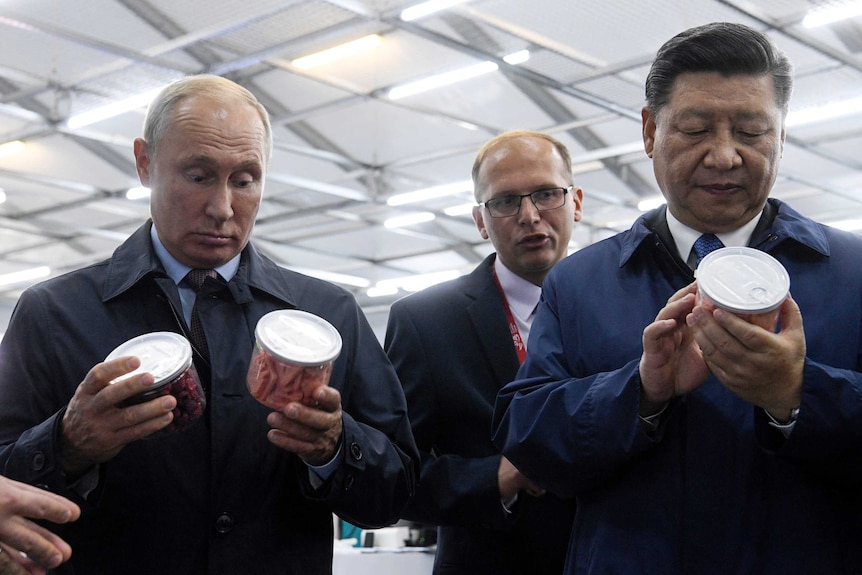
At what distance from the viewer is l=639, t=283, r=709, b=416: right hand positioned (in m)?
1.52

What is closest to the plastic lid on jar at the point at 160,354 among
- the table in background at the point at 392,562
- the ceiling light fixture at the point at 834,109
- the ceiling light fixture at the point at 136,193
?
the table in background at the point at 392,562

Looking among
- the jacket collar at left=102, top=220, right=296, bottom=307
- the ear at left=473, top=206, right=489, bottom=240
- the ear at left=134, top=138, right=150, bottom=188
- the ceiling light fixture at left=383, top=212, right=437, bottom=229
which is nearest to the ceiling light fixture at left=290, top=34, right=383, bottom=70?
the ceiling light fixture at left=383, top=212, right=437, bottom=229

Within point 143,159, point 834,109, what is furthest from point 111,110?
point 143,159

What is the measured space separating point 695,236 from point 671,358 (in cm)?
32

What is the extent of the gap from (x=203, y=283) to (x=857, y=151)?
905 cm

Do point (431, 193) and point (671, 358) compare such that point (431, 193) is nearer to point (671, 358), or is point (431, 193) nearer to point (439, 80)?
point (439, 80)

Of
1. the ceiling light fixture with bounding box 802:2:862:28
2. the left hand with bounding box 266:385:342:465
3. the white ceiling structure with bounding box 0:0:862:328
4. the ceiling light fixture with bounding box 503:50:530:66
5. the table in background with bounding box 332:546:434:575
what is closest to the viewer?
the left hand with bounding box 266:385:342:465

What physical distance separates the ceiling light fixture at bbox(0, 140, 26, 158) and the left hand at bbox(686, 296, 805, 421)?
31.9 feet

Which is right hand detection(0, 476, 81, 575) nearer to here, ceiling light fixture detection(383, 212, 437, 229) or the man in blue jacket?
the man in blue jacket

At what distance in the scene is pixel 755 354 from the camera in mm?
1425

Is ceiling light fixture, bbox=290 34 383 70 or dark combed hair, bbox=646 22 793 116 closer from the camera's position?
dark combed hair, bbox=646 22 793 116

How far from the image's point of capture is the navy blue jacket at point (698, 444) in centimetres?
152

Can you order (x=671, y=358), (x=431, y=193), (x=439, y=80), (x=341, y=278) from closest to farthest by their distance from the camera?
(x=671, y=358)
(x=439, y=80)
(x=431, y=193)
(x=341, y=278)

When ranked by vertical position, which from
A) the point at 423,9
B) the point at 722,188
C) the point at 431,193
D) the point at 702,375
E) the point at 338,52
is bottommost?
the point at 431,193
